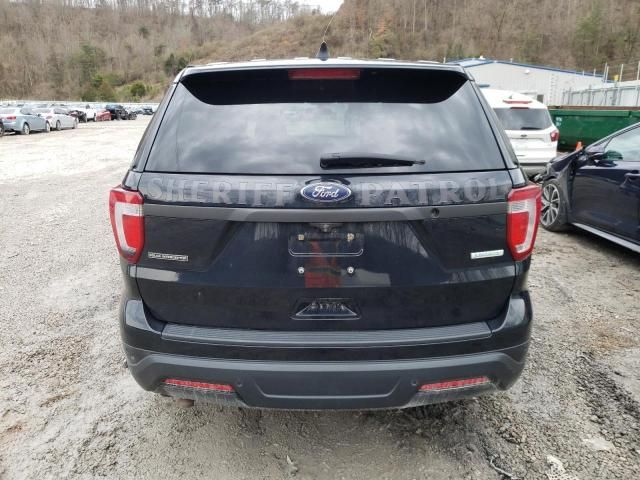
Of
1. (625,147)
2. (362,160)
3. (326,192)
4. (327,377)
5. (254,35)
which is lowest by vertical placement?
(327,377)

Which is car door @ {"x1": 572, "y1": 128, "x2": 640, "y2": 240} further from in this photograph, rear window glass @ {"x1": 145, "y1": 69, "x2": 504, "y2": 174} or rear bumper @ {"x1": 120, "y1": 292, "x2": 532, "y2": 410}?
rear bumper @ {"x1": 120, "y1": 292, "x2": 532, "y2": 410}

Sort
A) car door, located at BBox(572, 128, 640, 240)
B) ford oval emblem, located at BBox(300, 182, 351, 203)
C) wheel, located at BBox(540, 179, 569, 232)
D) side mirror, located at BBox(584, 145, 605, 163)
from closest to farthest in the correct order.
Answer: ford oval emblem, located at BBox(300, 182, 351, 203), car door, located at BBox(572, 128, 640, 240), side mirror, located at BBox(584, 145, 605, 163), wheel, located at BBox(540, 179, 569, 232)

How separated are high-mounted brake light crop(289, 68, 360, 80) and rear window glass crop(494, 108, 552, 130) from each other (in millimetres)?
8048

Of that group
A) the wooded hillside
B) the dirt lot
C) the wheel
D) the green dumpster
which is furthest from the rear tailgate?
the wooded hillside

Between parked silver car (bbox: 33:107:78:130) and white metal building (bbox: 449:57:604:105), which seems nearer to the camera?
parked silver car (bbox: 33:107:78:130)

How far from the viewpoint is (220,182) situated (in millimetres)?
1969

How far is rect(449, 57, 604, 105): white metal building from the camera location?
1641 inches

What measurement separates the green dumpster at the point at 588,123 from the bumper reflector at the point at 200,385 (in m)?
12.0

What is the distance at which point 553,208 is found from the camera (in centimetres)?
654

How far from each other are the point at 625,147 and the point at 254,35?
112m

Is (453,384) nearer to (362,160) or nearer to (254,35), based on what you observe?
(362,160)

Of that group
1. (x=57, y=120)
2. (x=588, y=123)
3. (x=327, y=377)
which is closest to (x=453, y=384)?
(x=327, y=377)

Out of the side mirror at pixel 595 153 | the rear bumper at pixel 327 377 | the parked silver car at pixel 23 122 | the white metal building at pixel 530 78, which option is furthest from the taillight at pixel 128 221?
the white metal building at pixel 530 78

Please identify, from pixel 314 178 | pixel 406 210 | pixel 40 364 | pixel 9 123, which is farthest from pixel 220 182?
pixel 9 123
